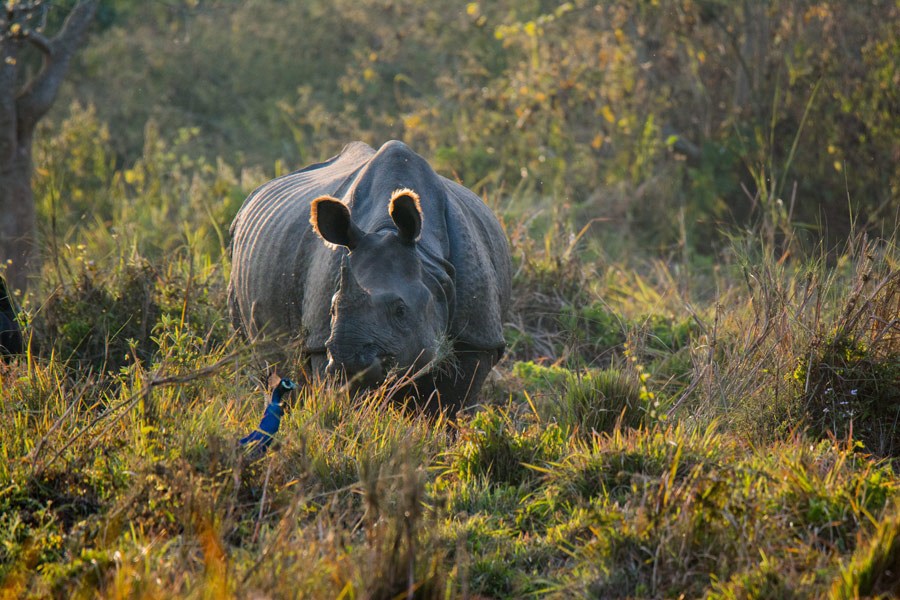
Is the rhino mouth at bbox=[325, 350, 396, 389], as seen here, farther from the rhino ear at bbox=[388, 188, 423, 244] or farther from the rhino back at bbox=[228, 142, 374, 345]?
the rhino ear at bbox=[388, 188, 423, 244]

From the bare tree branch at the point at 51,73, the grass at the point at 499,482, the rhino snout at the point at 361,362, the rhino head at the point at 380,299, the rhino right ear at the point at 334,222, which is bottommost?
the grass at the point at 499,482

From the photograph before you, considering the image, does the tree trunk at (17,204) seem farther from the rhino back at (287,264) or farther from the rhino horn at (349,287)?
the rhino horn at (349,287)

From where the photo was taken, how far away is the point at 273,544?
300cm

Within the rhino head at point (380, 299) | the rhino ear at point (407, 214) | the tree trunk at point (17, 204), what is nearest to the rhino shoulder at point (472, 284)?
the rhino head at point (380, 299)

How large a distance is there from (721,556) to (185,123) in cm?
1551

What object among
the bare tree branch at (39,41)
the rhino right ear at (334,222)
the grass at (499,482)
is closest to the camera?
the grass at (499,482)

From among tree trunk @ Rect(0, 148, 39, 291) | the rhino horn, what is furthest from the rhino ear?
tree trunk @ Rect(0, 148, 39, 291)

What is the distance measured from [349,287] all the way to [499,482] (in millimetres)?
1073

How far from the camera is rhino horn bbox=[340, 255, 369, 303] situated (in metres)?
4.30

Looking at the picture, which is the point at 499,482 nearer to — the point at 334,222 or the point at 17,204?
the point at 334,222

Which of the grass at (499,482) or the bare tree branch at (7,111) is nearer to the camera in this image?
the grass at (499,482)

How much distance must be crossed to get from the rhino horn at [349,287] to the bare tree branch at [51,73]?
5.69m

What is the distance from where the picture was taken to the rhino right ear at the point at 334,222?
4.36 metres

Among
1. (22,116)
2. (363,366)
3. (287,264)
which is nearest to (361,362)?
(363,366)
